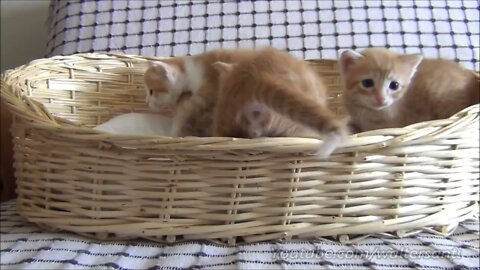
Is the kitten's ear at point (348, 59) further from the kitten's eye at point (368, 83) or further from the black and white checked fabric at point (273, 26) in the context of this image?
the black and white checked fabric at point (273, 26)

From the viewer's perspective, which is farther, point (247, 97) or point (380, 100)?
point (380, 100)

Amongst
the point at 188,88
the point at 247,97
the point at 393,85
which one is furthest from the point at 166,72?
the point at 393,85

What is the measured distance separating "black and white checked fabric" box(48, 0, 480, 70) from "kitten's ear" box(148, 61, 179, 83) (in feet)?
1.34

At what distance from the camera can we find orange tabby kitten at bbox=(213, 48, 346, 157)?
2.12 ft

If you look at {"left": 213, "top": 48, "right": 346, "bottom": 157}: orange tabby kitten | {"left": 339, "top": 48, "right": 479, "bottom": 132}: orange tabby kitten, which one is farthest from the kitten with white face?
{"left": 339, "top": 48, "right": 479, "bottom": 132}: orange tabby kitten

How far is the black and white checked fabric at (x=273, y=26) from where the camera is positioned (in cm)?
141

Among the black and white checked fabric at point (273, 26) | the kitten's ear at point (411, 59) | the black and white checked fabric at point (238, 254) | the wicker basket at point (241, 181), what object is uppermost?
the black and white checked fabric at point (273, 26)

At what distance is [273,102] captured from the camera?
0.69 metres

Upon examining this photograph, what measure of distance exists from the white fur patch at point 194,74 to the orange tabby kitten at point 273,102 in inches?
5.4

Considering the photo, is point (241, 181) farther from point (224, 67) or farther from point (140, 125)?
point (140, 125)

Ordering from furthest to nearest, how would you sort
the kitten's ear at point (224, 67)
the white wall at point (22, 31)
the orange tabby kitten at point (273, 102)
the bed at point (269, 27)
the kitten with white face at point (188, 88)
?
the white wall at point (22, 31) → the bed at point (269, 27) → the kitten with white face at point (188, 88) → the kitten's ear at point (224, 67) → the orange tabby kitten at point (273, 102)

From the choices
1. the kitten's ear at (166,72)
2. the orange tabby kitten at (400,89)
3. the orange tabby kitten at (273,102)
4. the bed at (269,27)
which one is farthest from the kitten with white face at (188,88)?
the bed at (269,27)

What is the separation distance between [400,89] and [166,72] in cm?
45

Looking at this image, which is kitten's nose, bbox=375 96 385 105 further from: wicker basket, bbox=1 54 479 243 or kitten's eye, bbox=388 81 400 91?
wicker basket, bbox=1 54 479 243
